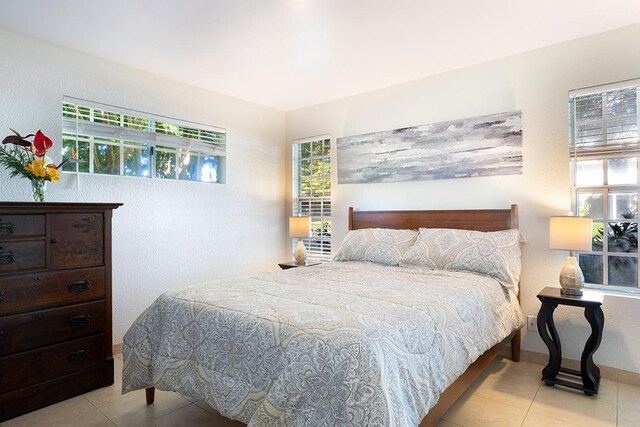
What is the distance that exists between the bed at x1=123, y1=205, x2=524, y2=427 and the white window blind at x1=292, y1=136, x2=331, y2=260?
1.82 meters

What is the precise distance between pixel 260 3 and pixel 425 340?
7.14ft

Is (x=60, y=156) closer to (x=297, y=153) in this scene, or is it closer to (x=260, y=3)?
(x=260, y=3)

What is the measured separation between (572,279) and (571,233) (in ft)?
1.06

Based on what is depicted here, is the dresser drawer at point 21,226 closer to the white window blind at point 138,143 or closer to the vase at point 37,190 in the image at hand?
the vase at point 37,190

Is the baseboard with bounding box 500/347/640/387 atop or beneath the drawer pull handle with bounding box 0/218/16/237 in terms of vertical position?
beneath

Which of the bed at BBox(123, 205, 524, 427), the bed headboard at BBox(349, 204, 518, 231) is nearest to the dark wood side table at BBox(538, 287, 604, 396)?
the bed at BBox(123, 205, 524, 427)

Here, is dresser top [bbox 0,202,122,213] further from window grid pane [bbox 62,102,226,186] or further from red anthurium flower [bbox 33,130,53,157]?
window grid pane [bbox 62,102,226,186]

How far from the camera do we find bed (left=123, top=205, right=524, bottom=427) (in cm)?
135

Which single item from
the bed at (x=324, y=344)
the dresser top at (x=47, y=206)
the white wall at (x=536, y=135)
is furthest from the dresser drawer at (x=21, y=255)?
the white wall at (x=536, y=135)

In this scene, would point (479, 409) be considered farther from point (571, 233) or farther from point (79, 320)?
point (79, 320)

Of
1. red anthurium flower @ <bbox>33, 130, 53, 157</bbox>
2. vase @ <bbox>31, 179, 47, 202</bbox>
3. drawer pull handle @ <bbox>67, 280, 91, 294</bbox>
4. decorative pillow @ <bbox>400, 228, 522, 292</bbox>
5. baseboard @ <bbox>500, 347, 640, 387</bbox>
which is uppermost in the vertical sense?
red anthurium flower @ <bbox>33, 130, 53, 157</bbox>

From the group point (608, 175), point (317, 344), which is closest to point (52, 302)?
point (317, 344)

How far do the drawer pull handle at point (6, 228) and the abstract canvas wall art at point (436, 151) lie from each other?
2973 millimetres

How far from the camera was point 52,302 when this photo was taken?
2422mm
